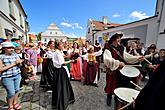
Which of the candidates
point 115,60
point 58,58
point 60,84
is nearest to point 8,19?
point 58,58

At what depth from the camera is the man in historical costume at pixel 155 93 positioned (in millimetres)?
802

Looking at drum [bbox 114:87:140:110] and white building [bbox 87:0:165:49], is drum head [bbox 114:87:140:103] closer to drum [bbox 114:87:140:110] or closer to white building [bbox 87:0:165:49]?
drum [bbox 114:87:140:110]

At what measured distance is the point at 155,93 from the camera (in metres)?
0.83

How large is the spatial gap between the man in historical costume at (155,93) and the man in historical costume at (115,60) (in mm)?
1380

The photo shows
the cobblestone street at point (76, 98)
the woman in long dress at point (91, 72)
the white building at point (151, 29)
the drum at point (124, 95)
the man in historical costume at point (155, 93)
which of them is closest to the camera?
the man in historical costume at point (155, 93)

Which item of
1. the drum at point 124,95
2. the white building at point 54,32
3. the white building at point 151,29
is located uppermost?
the white building at point 54,32

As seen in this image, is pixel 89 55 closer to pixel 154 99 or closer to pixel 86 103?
pixel 86 103

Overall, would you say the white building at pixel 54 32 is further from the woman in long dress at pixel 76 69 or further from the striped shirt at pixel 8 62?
the striped shirt at pixel 8 62

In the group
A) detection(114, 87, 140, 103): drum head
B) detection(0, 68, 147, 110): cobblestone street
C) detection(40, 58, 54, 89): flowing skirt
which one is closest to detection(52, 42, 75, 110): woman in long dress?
detection(0, 68, 147, 110): cobblestone street

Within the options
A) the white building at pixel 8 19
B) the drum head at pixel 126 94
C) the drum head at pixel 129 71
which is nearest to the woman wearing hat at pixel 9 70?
the drum head at pixel 126 94

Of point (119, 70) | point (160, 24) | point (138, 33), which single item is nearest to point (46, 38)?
point (138, 33)

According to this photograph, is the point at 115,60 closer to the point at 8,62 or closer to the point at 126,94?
the point at 126,94

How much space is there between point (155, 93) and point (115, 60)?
151 centimetres

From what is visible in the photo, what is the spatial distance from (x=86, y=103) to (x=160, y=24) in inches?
273
